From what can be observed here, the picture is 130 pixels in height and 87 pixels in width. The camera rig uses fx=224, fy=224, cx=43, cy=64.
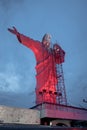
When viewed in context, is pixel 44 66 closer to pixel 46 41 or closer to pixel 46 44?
pixel 46 44

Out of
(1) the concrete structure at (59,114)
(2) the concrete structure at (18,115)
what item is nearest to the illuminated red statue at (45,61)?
(1) the concrete structure at (59,114)

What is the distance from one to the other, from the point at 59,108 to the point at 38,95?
36.0 ft

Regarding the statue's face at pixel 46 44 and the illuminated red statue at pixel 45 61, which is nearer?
the illuminated red statue at pixel 45 61

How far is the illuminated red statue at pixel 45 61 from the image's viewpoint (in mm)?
50156

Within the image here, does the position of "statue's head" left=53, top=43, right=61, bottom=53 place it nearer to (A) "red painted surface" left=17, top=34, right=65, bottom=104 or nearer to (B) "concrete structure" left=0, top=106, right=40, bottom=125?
(A) "red painted surface" left=17, top=34, right=65, bottom=104

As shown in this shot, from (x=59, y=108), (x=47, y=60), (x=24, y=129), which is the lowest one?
(x=24, y=129)

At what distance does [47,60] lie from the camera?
52.5m

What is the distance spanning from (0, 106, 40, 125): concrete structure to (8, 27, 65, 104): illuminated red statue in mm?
11010

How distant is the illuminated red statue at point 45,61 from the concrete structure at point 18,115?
433 inches

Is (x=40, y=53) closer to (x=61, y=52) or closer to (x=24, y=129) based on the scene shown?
(x=61, y=52)

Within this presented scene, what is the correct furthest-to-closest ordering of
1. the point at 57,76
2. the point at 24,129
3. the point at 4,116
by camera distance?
the point at 57,76 → the point at 4,116 → the point at 24,129

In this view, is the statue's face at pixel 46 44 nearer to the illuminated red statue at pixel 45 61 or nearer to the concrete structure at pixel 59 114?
the illuminated red statue at pixel 45 61

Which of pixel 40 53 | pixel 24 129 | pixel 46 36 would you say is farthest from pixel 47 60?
pixel 24 129

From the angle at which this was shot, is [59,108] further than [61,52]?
No
